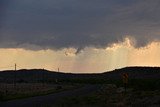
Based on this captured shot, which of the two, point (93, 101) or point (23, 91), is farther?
point (23, 91)

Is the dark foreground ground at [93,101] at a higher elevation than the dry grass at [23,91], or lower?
lower

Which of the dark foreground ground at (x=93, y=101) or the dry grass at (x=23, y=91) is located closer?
the dark foreground ground at (x=93, y=101)

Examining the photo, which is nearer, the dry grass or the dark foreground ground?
the dark foreground ground

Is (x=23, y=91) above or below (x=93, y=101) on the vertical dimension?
above

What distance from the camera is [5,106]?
43.9 metres

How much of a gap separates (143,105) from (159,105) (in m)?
1.32

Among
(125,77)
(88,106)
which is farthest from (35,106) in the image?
(125,77)

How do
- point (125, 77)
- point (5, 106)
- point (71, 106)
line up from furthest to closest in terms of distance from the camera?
point (125, 77) → point (5, 106) → point (71, 106)

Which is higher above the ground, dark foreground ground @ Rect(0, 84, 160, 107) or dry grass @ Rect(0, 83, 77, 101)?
dry grass @ Rect(0, 83, 77, 101)

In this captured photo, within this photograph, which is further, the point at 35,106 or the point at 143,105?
the point at 35,106

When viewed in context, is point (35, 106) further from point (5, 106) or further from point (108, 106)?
point (108, 106)

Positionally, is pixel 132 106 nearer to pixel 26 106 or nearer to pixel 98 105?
pixel 98 105

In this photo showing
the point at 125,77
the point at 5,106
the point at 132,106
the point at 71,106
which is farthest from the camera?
the point at 125,77

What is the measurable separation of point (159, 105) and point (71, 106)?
6.71 m
